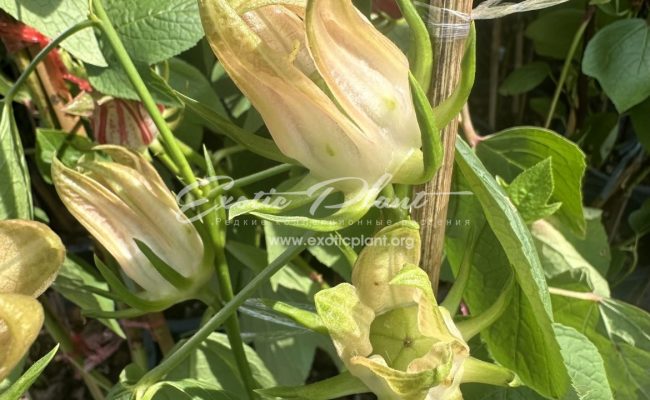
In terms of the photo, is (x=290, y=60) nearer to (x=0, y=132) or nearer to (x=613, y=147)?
(x=0, y=132)

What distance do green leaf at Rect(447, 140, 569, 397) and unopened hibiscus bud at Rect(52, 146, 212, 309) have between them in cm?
13

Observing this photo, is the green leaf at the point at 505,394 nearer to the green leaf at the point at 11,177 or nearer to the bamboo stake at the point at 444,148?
the bamboo stake at the point at 444,148

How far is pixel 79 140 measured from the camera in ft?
1.55

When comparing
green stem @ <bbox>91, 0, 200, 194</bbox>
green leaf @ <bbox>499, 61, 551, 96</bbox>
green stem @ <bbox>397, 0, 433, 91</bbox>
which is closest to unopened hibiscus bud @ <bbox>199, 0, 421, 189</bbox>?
green stem @ <bbox>397, 0, 433, 91</bbox>

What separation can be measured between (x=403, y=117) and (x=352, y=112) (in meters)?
0.02

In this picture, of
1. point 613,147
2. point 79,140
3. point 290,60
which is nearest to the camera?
point 290,60

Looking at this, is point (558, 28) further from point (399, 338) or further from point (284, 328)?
point (399, 338)

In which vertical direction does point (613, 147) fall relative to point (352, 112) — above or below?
below

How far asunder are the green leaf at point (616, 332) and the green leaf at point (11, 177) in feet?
0.95

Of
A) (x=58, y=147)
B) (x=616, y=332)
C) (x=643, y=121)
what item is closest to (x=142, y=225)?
(x=58, y=147)

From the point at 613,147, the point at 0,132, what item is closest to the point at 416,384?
the point at 0,132

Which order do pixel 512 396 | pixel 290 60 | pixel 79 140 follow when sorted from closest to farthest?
pixel 290 60 → pixel 512 396 → pixel 79 140

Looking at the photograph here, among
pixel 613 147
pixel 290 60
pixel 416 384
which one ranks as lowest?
pixel 613 147

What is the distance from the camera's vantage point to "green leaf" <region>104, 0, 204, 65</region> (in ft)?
1.38
